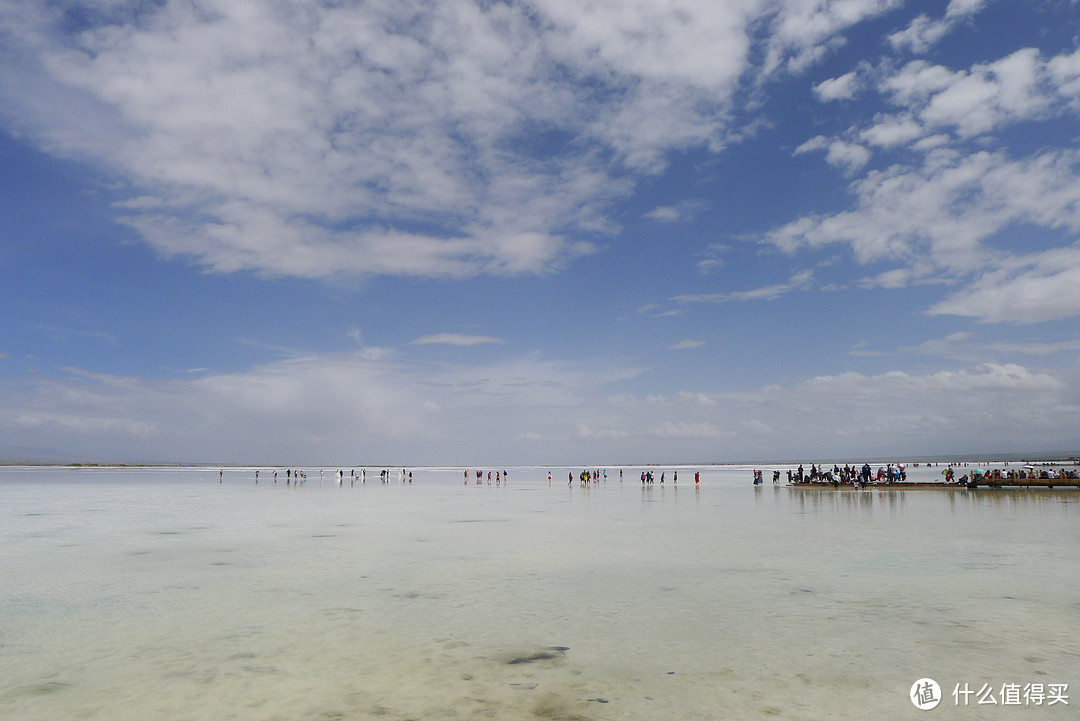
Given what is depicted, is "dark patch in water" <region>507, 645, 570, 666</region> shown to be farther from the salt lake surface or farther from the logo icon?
the logo icon

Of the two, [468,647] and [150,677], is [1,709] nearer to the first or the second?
[150,677]

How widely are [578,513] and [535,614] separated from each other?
2346 centimetres

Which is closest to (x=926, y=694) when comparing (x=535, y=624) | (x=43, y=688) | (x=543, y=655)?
(x=543, y=655)

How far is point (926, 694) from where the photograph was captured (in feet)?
27.2

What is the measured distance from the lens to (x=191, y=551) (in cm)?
2142

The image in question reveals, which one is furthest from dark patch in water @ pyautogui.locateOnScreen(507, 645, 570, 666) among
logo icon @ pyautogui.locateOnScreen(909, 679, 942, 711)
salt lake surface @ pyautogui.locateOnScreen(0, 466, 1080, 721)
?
logo icon @ pyautogui.locateOnScreen(909, 679, 942, 711)

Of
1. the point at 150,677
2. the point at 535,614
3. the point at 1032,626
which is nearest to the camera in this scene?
the point at 150,677

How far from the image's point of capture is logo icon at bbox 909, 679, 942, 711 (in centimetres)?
795

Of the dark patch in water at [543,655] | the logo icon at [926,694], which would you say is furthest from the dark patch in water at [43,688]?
the logo icon at [926,694]

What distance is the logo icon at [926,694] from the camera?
26.1ft

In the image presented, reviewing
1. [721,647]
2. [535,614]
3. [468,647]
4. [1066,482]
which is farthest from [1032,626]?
[1066,482]

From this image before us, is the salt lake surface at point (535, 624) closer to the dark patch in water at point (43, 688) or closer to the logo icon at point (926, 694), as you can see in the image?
the dark patch in water at point (43, 688)

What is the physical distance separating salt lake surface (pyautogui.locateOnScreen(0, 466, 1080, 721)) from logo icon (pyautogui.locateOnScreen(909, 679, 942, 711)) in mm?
141

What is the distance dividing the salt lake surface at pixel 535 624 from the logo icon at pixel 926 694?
141 mm
